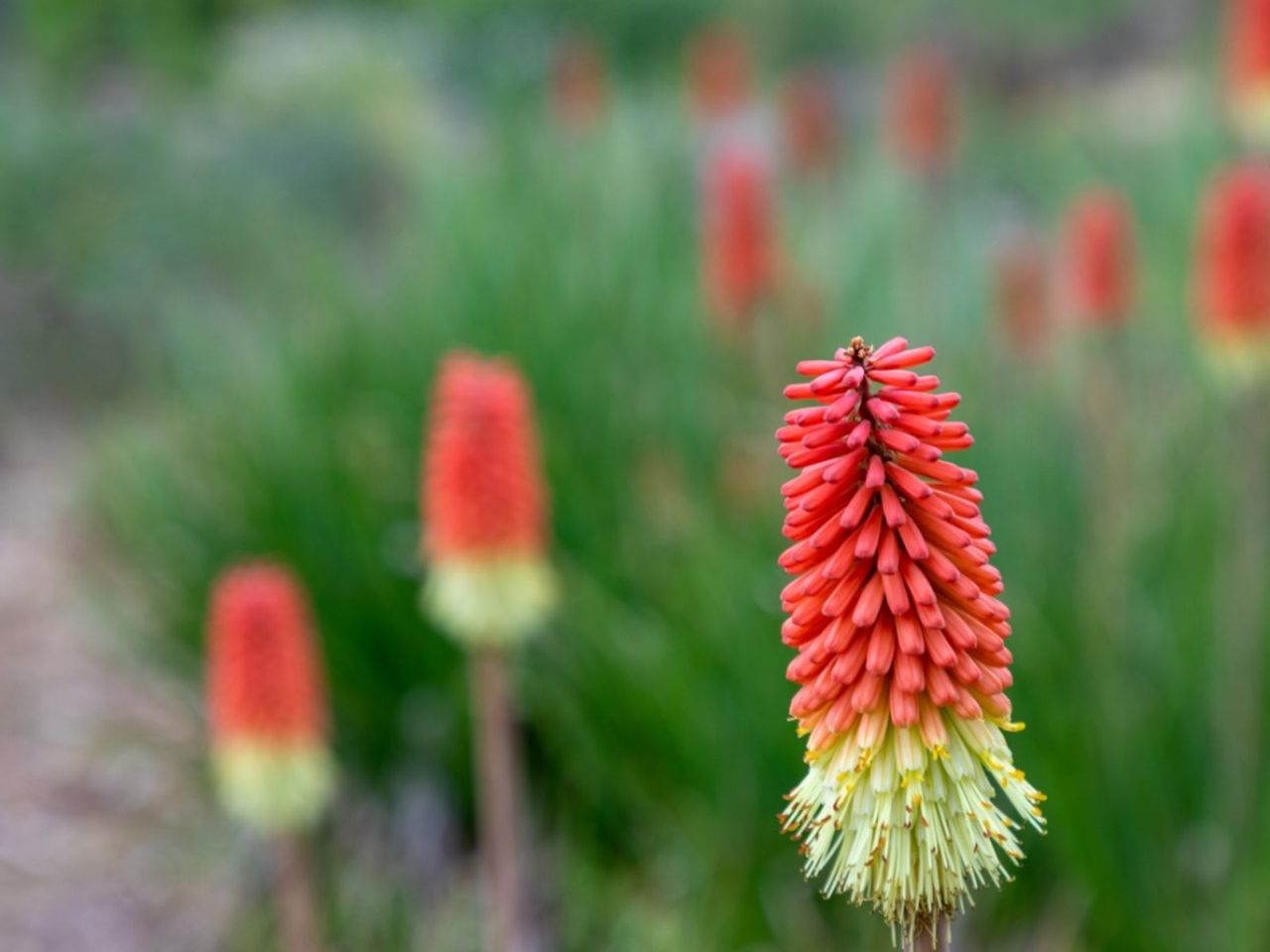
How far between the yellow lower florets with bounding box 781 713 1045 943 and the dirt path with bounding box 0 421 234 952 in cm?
390

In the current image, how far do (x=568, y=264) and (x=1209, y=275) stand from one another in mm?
3026

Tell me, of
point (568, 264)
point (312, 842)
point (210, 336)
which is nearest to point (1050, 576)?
point (312, 842)

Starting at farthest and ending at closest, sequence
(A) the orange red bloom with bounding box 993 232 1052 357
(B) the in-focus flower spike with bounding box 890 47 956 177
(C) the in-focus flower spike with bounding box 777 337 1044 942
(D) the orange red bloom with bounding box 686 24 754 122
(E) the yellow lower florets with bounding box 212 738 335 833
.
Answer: (D) the orange red bloom with bounding box 686 24 754 122 → (B) the in-focus flower spike with bounding box 890 47 956 177 → (A) the orange red bloom with bounding box 993 232 1052 357 → (E) the yellow lower florets with bounding box 212 738 335 833 → (C) the in-focus flower spike with bounding box 777 337 1044 942

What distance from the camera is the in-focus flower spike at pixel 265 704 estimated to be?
3.27m

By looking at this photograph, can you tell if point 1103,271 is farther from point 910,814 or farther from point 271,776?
point 910,814

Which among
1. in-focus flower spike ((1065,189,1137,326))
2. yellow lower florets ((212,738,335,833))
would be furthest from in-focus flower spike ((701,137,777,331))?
yellow lower florets ((212,738,335,833))

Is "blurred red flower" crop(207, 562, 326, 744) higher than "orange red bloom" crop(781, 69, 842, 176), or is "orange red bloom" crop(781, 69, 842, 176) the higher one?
"orange red bloom" crop(781, 69, 842, 176)

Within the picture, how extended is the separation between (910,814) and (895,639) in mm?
145

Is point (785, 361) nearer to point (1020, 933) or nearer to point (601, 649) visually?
point (601, 649)

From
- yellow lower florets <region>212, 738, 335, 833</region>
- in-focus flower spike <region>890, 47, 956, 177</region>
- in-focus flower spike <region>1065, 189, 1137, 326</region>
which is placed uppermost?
in-focus flower spike <region>890, 47, 956, 177</region>

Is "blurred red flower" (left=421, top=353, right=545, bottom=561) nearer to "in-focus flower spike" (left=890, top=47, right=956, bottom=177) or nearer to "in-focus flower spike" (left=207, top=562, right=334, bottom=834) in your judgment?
Result: "in-focus flower spike" (left=207, top=562, right=334, bottom=834)

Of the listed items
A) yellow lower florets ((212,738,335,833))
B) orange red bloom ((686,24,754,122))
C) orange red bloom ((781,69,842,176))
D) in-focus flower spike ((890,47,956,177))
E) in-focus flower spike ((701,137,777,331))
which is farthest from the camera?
orange red bloom ((686,24,754,122))

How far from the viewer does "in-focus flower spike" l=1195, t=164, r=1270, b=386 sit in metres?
4.04

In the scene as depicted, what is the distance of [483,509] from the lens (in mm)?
3252
